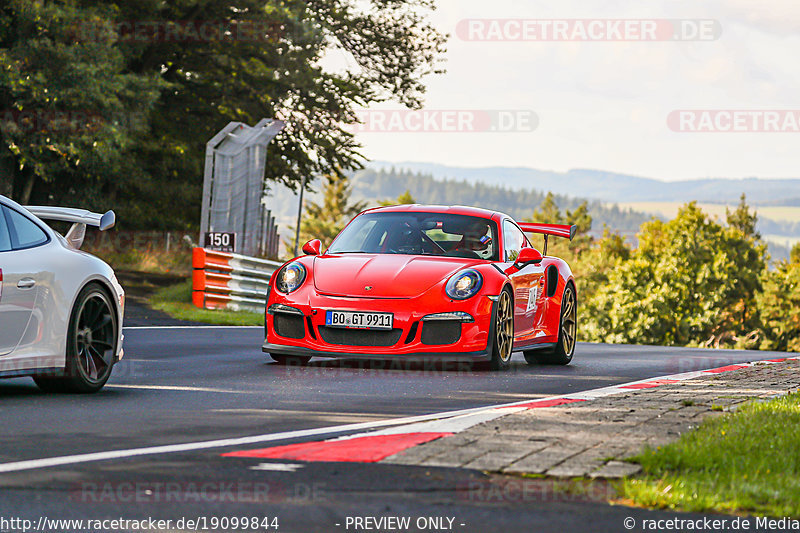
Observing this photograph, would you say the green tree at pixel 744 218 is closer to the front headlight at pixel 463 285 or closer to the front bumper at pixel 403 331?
the front headlight at pixel 463 285

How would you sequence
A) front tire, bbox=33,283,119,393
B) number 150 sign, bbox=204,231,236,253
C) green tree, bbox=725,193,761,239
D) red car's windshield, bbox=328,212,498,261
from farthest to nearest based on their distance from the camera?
green tree, bbox=725,193,761,239 < number 150 sign, bbox=204,231,236,253 < red car's windshield, bbox=328,212,498,261 < front tire, bbox=33,283,119,393

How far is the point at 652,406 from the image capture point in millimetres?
7395

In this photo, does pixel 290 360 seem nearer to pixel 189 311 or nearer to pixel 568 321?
pixel 568 321

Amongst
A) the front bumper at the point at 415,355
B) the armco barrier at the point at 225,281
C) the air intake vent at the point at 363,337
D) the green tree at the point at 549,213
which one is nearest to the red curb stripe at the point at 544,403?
the front bumper at the point at 415,355

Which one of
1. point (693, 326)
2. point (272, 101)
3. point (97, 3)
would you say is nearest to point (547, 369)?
point (97, 3)

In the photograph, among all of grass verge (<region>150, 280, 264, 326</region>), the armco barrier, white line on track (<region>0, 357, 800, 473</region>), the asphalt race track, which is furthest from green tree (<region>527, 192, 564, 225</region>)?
white line on track (<region>0, 357, 800, 473</region>)

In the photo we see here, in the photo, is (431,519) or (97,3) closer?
(431,519)

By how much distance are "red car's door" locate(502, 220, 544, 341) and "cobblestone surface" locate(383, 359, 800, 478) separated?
2700 mm

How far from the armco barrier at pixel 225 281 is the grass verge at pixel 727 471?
586 inches

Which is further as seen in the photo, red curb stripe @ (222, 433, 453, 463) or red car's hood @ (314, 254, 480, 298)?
red car's hood @ (314, 254, 480, 298)

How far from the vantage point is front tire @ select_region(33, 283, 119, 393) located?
7953mm

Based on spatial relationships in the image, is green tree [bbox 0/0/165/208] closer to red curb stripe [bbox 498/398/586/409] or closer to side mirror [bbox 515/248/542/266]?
side mirror [bbox 515/248/542/266]

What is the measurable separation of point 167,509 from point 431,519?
0.94m

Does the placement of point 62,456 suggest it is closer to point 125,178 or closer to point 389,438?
point 389,438
